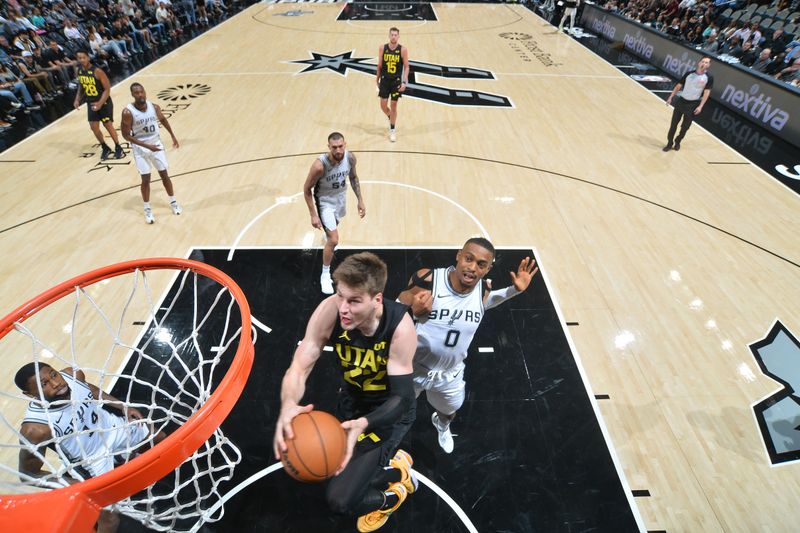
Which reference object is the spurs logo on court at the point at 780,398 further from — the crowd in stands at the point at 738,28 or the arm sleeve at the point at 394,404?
the crowd in stands at the point at 738,28

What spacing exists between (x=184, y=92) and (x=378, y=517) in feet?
36.8

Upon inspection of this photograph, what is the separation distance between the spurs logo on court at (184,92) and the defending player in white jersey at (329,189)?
25.3ft

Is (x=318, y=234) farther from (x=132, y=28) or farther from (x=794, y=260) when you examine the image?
(x=132, y=28)

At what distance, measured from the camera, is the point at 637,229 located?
6.35 m

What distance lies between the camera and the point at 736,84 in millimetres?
10281

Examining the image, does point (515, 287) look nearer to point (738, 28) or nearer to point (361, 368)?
point (361, 368)

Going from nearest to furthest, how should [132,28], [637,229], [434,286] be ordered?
[434,286] < [637,229] < [132,28]

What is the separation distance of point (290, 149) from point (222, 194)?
188cm

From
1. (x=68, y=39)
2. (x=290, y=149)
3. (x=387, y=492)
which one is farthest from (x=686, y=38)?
(x=68, y=39)

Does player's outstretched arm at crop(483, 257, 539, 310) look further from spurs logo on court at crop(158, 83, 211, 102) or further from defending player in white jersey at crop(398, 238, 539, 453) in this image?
spurs logo on court at crop(158, 83, 211, 102)

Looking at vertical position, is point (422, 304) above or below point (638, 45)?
above

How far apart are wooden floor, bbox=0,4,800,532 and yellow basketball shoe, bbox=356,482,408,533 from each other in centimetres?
185

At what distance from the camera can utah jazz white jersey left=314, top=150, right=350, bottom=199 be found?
183 inches

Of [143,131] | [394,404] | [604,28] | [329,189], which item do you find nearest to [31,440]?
[394,404]
